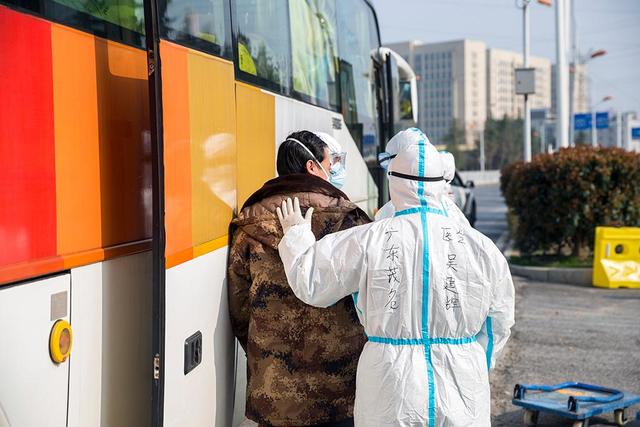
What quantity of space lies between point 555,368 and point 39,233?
19.8 ft

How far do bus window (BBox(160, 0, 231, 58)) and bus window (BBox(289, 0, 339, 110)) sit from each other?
1796 mm

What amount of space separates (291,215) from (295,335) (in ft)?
1.58

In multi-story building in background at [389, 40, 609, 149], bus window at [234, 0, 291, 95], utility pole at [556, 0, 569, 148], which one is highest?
multi-story building in background at [389, 40, 609, 149]

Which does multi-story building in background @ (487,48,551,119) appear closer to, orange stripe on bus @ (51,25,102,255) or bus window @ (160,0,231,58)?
bus window @ (160,0,231,58)

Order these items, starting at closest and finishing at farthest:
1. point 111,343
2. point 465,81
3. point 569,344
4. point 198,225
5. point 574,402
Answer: point 111,343 < point 198,225 < point 574,402 < point 569,344 < point 465,81

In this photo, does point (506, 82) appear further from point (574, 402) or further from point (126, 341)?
point (126, 341)

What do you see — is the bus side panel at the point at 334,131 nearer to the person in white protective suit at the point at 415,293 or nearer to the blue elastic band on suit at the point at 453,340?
the person in white protective suit at the point at 415,293

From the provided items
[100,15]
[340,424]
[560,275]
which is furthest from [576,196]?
[100,15]

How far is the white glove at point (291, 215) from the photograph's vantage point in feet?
10.9

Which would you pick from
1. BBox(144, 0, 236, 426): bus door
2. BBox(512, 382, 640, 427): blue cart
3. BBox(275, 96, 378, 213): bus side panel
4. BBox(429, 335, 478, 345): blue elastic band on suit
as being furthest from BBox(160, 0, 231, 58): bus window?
BBox(512, 382, 640, 427): blue cart

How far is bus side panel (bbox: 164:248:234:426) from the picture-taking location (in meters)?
2.96

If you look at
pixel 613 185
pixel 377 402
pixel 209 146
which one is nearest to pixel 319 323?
pixel 377 402

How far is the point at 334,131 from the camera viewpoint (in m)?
7.17

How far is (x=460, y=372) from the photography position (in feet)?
10.0
